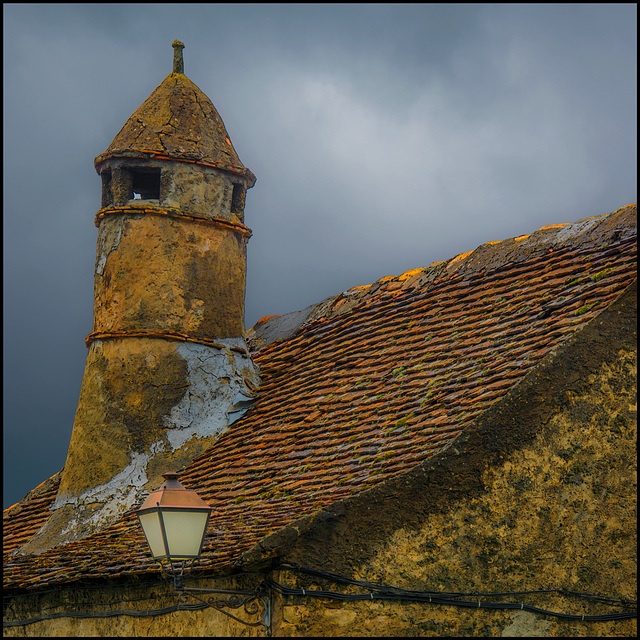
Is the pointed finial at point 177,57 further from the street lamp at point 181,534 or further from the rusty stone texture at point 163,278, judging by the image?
the street lamp at point 181,534

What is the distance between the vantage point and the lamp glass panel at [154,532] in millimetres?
5980

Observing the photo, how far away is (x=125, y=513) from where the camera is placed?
8945 mm

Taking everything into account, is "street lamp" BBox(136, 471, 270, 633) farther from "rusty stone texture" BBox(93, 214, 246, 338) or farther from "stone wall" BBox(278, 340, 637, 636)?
"rusty stone texture" BBox(93, 214, 246, 338)

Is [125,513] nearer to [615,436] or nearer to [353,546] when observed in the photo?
[353,546]

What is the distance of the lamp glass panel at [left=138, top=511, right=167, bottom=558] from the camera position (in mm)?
5980

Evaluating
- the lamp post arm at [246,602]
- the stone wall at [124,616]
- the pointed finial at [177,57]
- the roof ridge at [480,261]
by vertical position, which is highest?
the pointed finial at [177,57]

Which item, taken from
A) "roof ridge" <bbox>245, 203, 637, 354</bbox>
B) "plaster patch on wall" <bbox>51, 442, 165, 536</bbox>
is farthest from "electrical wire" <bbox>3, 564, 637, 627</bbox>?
"plaster patch on wall" <bbox>51, 442, 165, 536</bbox>

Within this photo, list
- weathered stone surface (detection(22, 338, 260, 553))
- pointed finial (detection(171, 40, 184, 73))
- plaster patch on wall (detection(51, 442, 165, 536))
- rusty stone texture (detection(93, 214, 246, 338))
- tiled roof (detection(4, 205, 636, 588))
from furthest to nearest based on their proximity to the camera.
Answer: pointed finial (detection(171, 40, 184, 73))
rusty stone texture (detection(93, 214, 246, 338))
weathered stone surface (detection(22, 338, 260, 553))
plaster patch on wall (detection(51, 442, 165, 536))
tiled roof (detection(4, 205, 636, 588))

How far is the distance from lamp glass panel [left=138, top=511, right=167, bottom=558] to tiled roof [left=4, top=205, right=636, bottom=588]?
0.47 metres

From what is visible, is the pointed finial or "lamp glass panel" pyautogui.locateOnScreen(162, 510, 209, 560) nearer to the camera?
"lamp glass panel" pyautogui.locateOnScreen(162, 510, 209, 560)

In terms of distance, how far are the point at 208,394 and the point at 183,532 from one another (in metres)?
3.69

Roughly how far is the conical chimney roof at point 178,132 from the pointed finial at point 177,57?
0.73ft

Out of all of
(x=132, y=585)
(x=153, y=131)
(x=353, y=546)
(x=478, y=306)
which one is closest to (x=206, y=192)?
(x=153, y=131)

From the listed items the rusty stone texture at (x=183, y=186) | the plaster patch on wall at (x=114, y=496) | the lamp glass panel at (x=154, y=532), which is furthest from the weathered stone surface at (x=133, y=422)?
the lamp glass panel at (x=154, y=532)
